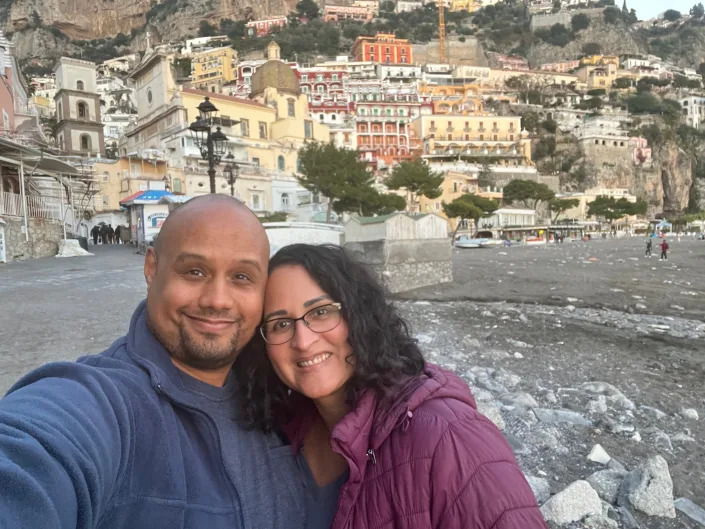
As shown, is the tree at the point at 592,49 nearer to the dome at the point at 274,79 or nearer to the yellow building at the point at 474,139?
the yellow building at the point at 474,139

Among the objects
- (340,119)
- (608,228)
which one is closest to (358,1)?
(340,119)

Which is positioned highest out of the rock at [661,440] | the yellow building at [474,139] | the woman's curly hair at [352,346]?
the yellow building at [474,139]

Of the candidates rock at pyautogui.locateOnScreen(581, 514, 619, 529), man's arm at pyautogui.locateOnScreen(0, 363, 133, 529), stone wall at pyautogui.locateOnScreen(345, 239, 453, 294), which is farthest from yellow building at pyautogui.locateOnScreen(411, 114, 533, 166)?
man's arm at pyautogui.locateOnScreen(0, 363, 133, 529)

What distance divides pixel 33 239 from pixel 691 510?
1944 centimetres

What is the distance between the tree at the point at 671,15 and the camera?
467ft

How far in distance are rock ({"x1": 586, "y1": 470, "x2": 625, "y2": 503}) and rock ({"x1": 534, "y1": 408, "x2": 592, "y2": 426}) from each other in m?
0.84

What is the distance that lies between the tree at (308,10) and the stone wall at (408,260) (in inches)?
4458

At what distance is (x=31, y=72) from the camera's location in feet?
298

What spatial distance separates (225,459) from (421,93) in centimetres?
8319

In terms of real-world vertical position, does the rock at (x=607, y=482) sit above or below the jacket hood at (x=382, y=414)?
below

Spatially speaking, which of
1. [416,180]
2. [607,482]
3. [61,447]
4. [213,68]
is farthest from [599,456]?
[213,68]

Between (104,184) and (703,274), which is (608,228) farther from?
(104,184)

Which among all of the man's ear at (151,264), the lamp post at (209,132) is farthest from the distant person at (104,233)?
the man's ear at (151,264)

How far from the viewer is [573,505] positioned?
2621 mm
